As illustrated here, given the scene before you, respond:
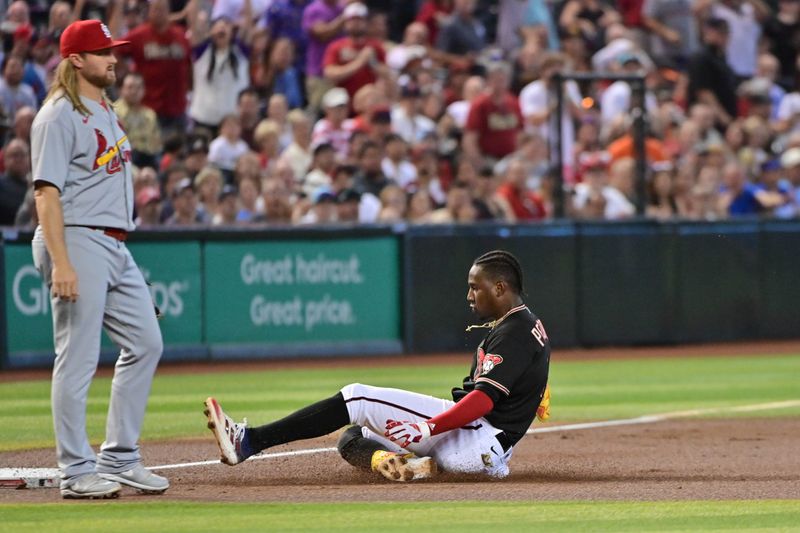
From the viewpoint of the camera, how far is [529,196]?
16.0 m

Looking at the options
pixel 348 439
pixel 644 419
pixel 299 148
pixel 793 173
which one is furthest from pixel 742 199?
pixel 348 439

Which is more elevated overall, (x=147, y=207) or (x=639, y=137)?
(x=639, y=137)

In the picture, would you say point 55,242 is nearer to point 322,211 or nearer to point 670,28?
point 322,211

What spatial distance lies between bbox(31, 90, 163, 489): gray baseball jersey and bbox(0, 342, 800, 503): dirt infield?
1.14 ft

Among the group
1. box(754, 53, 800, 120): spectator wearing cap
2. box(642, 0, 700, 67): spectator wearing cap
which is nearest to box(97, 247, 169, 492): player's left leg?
box(754, 53, 800, 120): spectator wearing cap

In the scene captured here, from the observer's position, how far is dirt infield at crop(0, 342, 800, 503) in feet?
21.4

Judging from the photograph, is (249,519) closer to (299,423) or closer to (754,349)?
(299,423)

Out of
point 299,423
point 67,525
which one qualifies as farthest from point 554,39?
point 67,525

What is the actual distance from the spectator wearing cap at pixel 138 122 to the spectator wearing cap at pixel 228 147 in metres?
0.63

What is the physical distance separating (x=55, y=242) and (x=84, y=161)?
411 millimetres

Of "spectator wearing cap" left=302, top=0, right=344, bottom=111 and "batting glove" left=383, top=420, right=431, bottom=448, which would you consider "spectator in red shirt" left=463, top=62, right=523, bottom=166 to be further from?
"batting glove" left=383, top=420, right=431, bottom=448

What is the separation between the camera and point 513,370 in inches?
266

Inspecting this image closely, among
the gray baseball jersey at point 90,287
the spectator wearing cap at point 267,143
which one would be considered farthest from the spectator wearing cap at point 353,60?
the gray baseball jersey at point 90,287

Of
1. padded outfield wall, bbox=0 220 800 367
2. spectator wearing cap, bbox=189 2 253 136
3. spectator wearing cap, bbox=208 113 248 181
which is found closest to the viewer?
padded outfield wall, bbox=0 220 800 367
